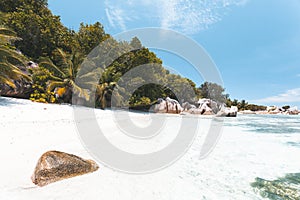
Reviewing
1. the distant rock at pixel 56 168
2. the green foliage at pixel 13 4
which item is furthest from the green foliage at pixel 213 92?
the distant rock at pixel 56 168

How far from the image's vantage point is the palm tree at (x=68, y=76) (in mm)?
11828

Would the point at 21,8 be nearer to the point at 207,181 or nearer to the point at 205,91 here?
the point at 207,181

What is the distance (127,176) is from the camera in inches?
109

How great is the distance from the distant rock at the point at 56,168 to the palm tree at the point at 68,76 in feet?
32.4

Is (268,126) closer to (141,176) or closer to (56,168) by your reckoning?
(141,176)

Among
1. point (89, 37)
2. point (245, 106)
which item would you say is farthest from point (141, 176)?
point (245, 106)

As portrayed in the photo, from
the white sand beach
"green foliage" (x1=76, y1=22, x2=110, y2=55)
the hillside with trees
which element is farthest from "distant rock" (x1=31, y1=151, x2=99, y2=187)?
"green foliage" (x1=76, y1=22, x2=110, y2=55)

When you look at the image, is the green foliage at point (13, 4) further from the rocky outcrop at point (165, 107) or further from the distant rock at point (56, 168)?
the distant rock at point (56, 168)

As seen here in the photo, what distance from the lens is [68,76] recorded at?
40.8ft

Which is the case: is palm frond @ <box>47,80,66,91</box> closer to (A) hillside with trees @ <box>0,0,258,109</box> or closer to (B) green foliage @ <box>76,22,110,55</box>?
(A) hillside with trees @ <box>0,0,258,109</box>

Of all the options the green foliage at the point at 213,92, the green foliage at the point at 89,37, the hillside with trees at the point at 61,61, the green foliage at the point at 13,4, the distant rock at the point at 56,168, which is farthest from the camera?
the green foliage at the point at 213,92

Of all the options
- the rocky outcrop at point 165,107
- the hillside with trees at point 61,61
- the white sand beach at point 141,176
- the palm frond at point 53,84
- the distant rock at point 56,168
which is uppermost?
the hillside with trees at point 61,61

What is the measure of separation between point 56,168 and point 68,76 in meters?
Answer: 11.7

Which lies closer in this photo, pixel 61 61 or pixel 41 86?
pixel 41 86
